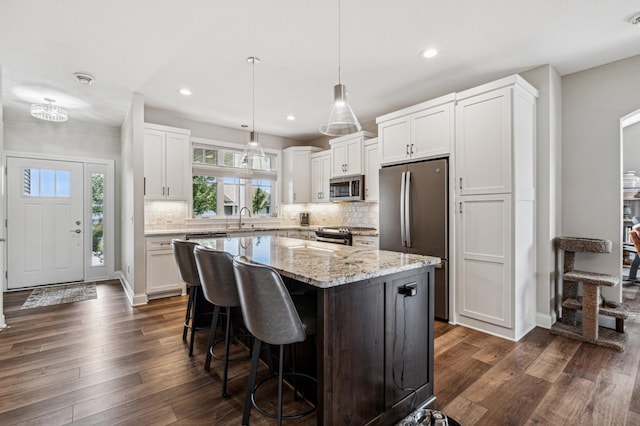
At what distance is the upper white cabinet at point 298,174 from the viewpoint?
5.93 metres

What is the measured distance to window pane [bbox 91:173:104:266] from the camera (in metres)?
5.41

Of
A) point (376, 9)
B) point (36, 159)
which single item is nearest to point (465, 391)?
point (376, 9)

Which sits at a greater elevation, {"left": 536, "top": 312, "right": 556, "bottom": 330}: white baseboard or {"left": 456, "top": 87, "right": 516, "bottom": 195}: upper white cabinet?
{"left": 456, "top": 87, "right": 516, "bottom": 195}: upper white cabinet

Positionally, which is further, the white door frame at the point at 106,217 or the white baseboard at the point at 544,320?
the white door frame at the point at 106,217

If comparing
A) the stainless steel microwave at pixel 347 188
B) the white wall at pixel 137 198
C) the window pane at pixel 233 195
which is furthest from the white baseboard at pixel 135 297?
the stainless steel microwave at pixel 347 188

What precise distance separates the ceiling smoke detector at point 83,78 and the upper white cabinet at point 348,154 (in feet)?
11.0

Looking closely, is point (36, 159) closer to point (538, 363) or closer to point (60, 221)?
point (60, 221)

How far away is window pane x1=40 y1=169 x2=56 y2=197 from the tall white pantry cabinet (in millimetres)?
6068

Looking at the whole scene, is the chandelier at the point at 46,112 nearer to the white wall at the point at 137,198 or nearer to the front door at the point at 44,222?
the white wall at the point at 137,198

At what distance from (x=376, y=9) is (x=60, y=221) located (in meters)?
5.71

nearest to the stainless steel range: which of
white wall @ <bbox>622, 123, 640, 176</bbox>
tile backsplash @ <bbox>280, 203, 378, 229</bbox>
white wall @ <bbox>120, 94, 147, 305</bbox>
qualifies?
tile backsplash @ <bbox>280, 203, 378, 229</bbox>

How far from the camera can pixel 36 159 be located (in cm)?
491

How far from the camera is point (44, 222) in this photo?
4.98 m

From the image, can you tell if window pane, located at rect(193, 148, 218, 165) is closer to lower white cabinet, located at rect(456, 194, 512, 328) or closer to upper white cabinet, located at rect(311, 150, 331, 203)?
upper white cabinet, located at rect(311, 150, 331, 203)
